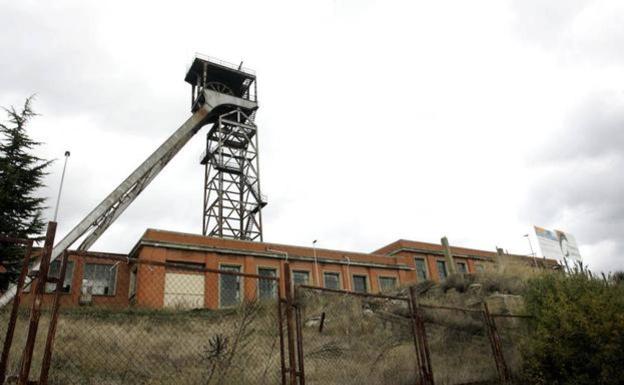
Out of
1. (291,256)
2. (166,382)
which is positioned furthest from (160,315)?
(291,256)

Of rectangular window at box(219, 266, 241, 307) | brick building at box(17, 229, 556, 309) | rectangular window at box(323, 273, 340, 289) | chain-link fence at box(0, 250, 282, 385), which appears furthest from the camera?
rectangular window at box(323, 273, 340, 289)

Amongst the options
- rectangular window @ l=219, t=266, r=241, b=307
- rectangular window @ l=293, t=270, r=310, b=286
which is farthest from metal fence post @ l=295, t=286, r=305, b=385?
rectangular window @ l=293, t=270, r=310, b=286

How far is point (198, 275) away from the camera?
72.0ft

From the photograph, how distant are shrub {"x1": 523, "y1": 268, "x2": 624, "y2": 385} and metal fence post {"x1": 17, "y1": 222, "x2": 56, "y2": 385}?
8.40 metres

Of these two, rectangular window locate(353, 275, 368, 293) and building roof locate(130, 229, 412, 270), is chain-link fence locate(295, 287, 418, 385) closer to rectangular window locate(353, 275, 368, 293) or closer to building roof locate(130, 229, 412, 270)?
building roof locate(130, 229, 412, 270)

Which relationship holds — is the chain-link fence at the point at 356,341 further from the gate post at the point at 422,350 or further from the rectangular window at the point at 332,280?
the rectangular window at the point at 332,280

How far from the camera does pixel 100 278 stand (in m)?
21.5

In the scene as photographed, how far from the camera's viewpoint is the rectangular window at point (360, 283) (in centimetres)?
2772

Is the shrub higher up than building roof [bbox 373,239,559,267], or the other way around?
building roof [bbox 373,239,559,267]

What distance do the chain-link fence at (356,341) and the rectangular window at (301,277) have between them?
250 inches

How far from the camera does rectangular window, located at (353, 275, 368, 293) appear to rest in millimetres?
27719

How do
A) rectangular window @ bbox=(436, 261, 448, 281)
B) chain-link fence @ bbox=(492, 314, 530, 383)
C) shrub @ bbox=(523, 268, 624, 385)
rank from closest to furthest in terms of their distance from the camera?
shrub @ bbox=(523, 268, 624, 385), chain-link fence @ bbox=(492, 314, 530, 383), rectangular window @ bbox=(436, 261, 448, 281)

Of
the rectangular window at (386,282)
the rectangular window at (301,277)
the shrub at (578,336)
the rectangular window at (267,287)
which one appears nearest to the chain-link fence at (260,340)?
the shrub at (578,336)

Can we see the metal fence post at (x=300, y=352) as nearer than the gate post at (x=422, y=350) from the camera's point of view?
Yes
